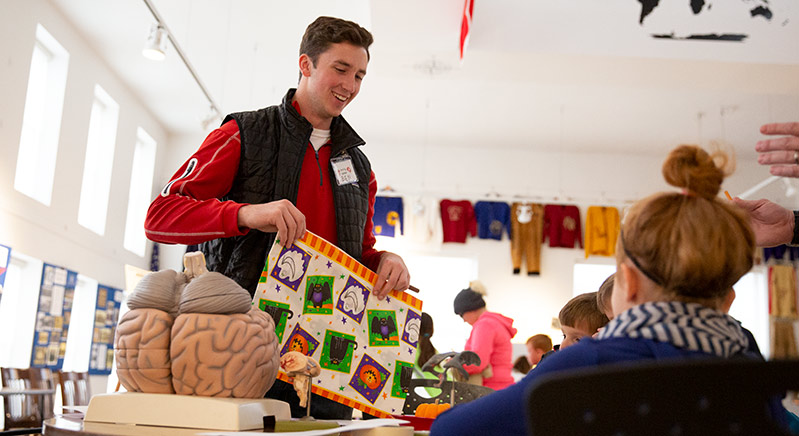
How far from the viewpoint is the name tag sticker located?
1860mm

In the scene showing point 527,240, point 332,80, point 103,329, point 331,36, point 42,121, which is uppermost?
point 42,121

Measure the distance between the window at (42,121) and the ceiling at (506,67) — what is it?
49cm

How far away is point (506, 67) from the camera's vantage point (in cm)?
657

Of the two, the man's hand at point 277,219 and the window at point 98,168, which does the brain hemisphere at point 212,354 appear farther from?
the window at point 98,168

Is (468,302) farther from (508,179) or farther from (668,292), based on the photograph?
(668,292)

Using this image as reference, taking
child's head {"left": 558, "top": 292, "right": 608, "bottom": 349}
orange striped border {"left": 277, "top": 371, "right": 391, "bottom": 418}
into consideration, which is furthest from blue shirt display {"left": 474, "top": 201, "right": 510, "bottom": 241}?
orange striped border {"left": 277, "top": 371, "right": 391, "bottom": 418}

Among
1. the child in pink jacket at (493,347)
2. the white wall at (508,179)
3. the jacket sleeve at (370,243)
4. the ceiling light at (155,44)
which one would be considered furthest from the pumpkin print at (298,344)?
the white wall at (508,179)

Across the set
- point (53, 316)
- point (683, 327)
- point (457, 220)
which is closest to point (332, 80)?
point (683, 327)

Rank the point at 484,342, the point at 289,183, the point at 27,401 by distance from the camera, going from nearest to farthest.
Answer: the point at 289,183 → the point at 27,401 → the point at 484,342

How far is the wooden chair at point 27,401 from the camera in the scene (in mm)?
4785

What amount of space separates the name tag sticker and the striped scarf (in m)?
1.01

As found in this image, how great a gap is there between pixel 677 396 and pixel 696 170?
0.50 meters

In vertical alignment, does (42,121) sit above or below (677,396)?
above

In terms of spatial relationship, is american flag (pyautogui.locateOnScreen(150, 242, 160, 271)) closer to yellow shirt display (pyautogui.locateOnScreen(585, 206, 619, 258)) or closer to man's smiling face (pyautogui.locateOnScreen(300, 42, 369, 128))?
yellow shirt display (pyautogui.locateOnScreen(585, 206, 619, 258))
